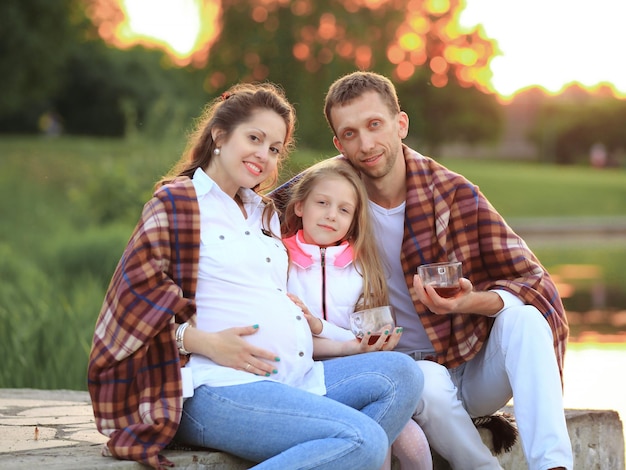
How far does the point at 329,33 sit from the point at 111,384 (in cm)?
2451

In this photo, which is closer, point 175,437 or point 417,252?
point 175,437

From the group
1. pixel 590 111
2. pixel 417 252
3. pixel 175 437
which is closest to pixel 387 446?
pixel 175 437

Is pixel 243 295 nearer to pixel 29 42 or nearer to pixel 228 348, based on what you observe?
pixel 228 348

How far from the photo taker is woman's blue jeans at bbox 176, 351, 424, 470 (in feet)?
9.04

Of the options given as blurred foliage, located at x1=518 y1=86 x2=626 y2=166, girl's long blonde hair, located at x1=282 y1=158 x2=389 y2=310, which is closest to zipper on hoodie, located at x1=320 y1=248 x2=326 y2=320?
girl's long blonde hair, located at x1=282 y1=158 x2=389 y2=310

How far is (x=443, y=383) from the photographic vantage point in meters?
3.32

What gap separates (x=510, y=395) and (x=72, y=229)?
31.9ft

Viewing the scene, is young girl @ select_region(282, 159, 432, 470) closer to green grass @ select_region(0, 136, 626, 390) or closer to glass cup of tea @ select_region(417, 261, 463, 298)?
glass cup of tea @ select_region(417, 261, 463, 298)

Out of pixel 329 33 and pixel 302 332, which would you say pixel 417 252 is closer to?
pixel 302 332

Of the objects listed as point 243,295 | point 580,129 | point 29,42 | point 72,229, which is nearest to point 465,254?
point 243,295

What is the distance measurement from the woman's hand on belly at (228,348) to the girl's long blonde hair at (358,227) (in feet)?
1.83

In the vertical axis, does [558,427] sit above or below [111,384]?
below

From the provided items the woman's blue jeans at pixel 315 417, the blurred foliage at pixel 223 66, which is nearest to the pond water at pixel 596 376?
the woman's blue jeans at pixel 315 417

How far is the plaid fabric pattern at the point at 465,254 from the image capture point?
11.5 feet
